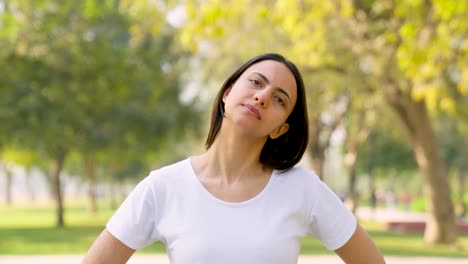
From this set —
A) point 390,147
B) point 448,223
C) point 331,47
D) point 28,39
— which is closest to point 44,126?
point 28,39

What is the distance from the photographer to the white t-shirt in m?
2.49

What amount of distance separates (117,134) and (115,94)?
1500 millimetres

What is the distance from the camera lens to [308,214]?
2.62 metres

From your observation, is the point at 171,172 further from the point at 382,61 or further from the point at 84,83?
the point at 84,83

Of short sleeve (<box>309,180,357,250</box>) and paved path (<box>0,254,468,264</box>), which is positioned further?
paved path (<box>0,254,468,264</box>)

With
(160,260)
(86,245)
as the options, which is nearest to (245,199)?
(160,260)

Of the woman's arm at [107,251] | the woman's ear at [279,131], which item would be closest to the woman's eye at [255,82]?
the woman's ear at [279,131]

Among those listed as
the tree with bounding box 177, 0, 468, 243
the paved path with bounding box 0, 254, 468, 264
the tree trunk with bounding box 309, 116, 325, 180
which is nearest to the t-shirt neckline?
the paved path with bounding box 0, 254, 468, 264

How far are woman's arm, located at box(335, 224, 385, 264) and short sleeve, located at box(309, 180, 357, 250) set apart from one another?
22 mm

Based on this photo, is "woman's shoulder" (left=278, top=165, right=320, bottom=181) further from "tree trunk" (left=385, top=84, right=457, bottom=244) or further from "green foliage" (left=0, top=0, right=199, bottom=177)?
"green foliage" (left=0, top=0, right=199, bottom=177)

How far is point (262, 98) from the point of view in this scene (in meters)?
2.56

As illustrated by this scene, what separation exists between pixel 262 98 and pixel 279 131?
0.19 metres

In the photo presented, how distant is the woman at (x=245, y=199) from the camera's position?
2.50 m

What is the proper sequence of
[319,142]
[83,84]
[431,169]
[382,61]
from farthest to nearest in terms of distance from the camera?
[319,142]
[83,84]
[431,169]
[382,61]
